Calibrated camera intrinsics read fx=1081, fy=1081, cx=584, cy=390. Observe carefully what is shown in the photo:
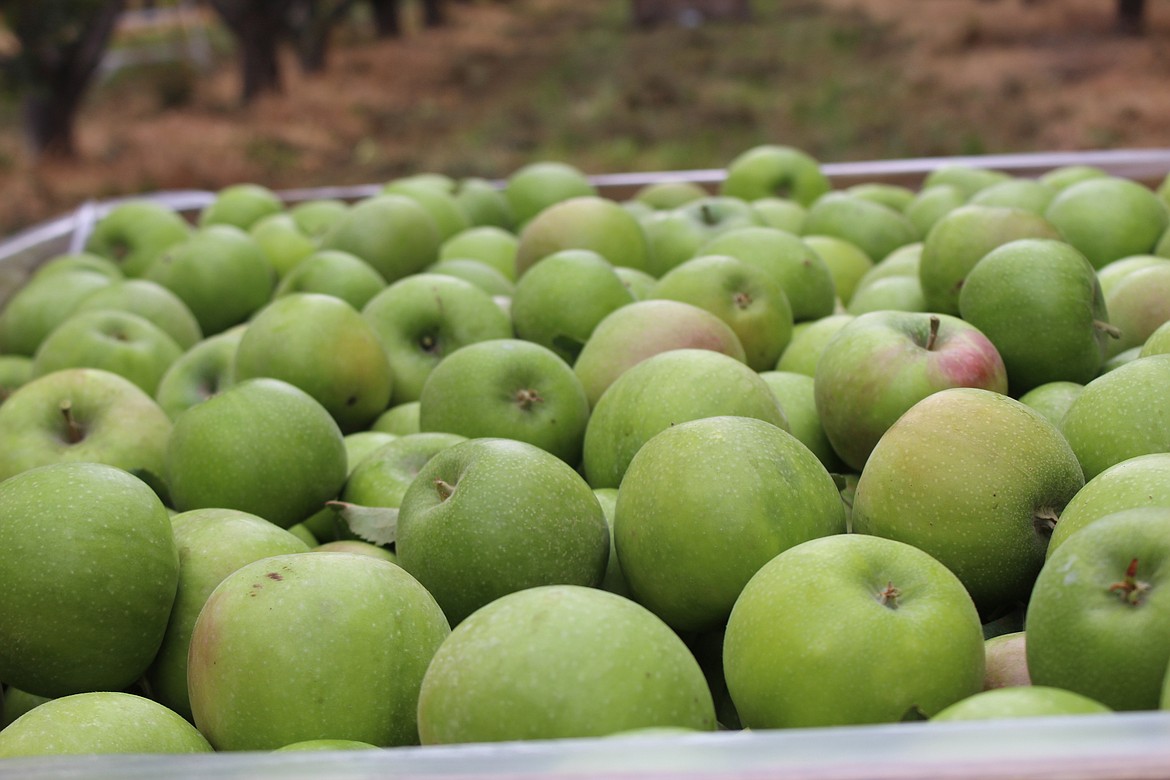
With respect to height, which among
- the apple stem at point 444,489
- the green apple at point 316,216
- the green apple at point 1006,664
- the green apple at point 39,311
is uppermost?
the apple stem at point 444,489

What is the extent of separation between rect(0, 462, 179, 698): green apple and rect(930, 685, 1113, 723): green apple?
0.98 meters

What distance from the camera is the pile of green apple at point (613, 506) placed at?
3.44 feet

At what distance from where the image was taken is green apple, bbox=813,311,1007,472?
64.4 inches

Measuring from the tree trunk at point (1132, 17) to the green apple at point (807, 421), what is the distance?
32.0 feet

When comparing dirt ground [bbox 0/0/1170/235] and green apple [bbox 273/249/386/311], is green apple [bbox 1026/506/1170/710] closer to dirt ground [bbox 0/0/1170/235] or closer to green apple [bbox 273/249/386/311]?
green apple [bbox 273/249/386/311]

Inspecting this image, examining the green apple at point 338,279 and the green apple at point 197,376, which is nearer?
the green apple at point 197,376

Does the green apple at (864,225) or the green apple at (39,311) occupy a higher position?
the green apple at (864,225)

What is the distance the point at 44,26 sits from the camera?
7684 mm

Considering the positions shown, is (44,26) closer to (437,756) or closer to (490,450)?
(490,450)

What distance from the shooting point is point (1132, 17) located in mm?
9930

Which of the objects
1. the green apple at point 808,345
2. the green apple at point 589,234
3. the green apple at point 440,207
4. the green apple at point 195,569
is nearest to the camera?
the green apple at point 195,569

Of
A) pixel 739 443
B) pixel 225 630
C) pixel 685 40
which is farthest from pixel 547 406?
pixel 685 40

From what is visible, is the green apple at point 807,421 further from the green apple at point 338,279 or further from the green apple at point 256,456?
the green apple at point 338,279

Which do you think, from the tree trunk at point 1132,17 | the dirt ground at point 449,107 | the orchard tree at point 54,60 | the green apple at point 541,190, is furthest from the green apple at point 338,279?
the tree trunk at point 1132,17
